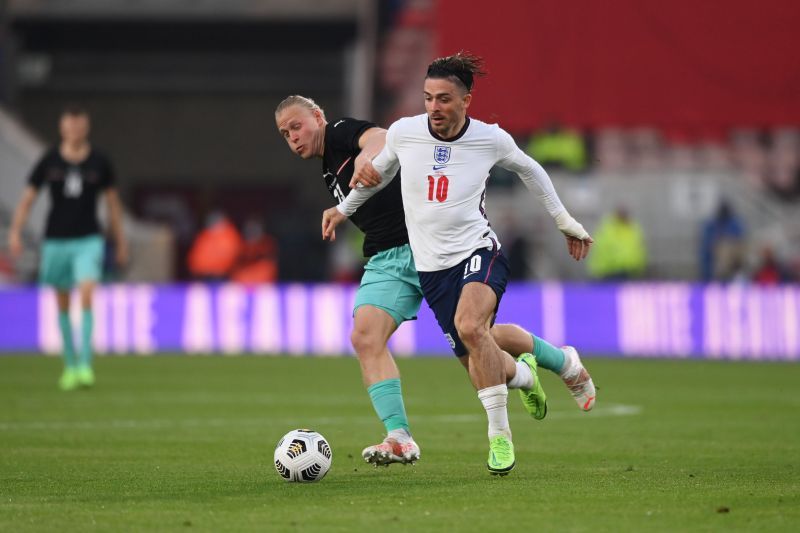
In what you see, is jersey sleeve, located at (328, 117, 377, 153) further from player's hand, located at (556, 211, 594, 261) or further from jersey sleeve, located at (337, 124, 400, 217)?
player's hand, located at (556, 211, 594, 261)

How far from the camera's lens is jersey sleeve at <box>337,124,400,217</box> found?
8.24 m

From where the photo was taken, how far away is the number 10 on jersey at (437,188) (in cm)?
816

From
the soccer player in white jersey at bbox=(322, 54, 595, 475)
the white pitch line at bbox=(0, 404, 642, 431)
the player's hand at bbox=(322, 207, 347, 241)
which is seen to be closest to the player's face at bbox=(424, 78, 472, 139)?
the soccer player in white jersey at bbox=(322, 54, 595, 475)

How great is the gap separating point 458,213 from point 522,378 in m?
1.03

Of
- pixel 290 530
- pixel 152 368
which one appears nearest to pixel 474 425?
pixel 290 530

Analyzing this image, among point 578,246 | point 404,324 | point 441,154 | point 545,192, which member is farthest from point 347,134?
point 404,324

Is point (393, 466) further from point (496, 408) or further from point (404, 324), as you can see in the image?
point (404, 324)

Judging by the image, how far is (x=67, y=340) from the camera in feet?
48.3

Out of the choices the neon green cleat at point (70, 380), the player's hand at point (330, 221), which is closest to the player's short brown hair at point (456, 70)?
the player's hand at point (330, 221)

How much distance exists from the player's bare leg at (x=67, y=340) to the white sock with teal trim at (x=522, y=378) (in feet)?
22.8

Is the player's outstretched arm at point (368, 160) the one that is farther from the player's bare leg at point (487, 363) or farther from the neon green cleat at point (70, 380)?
the neon green cleat at point (70, 380)

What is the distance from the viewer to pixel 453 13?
24781 mm

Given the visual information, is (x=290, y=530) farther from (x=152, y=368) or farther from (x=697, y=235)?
(x=697, y=235)

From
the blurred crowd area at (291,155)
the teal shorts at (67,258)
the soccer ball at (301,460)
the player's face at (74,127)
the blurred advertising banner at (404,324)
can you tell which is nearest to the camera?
the soccer ball at (301,460)
